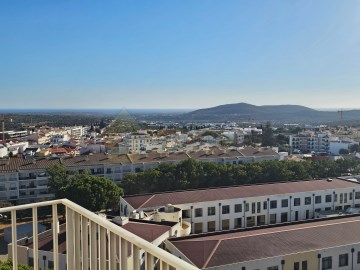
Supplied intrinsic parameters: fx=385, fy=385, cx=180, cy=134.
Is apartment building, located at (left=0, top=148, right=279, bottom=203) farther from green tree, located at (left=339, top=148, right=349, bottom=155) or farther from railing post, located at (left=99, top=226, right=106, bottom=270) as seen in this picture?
railing post, located at (left=99, top=226, right=106, bottom=270)

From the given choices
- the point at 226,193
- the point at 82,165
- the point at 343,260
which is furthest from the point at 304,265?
the point at 82,165

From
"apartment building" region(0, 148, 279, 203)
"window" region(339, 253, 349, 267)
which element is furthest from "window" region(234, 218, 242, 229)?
"apartment building" region(0, 148, 279, 203)

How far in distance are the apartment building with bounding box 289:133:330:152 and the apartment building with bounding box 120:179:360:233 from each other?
33.2m

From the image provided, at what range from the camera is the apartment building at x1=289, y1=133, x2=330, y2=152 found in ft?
174

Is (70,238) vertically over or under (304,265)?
over

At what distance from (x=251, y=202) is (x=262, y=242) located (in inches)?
271

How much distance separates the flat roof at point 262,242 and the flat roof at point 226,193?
15.9 ft

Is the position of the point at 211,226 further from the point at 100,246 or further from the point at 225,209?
the point at 100,246

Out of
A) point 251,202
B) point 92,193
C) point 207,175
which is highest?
point 207,175

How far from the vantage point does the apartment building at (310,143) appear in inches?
2093

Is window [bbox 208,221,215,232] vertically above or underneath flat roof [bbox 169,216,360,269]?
underneath

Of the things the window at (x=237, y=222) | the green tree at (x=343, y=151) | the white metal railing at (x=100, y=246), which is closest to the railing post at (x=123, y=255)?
the white metal railing at (x=100, y=246)

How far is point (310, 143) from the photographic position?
56.1 m

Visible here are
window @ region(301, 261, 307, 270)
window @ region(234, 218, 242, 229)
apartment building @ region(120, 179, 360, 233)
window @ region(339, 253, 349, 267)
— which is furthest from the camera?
window @ region(234, 218, 242, 229)
